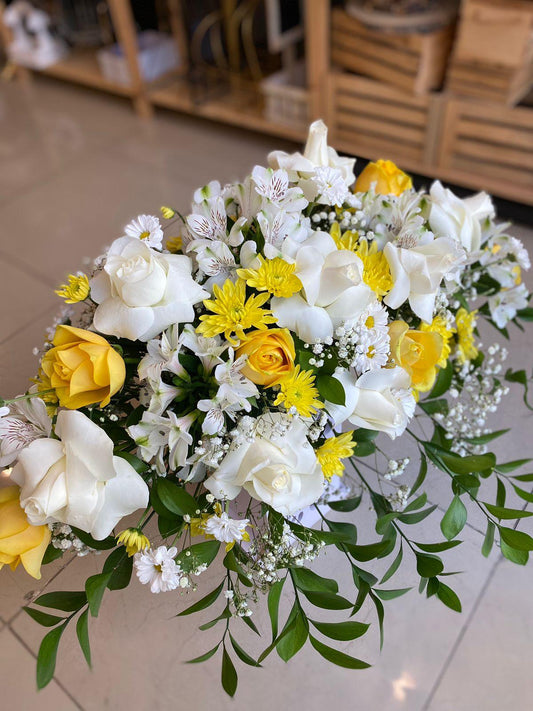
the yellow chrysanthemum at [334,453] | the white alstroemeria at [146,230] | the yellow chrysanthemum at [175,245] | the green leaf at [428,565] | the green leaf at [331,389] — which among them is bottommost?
the green leaf at [428,565]

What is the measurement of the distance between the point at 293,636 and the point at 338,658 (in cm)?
5

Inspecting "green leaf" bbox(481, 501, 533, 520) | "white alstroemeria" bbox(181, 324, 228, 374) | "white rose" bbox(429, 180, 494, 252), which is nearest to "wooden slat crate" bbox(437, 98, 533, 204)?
"white rose" bbox(429, 180, 494, 252)

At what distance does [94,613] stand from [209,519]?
5.6 inches

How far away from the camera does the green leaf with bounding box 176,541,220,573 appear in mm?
560

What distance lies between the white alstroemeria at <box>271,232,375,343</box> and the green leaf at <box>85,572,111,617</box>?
0.30 meters

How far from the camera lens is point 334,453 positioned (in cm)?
58

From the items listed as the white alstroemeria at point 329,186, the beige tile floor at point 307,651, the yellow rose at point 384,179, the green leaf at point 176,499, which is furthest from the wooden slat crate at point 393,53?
the green leaf at point 176,499

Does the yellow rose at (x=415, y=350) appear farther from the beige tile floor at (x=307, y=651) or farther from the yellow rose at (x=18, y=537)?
the yellow rose at (x=18, y=537)

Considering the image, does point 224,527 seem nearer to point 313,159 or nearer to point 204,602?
point 204,602

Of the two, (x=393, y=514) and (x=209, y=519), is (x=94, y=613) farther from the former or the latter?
(x=393, y=514)

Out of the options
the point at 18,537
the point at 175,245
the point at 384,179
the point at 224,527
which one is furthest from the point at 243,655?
the point at 384,179

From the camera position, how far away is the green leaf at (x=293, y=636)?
1.77 feet

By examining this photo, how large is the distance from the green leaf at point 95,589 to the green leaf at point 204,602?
0.09 m

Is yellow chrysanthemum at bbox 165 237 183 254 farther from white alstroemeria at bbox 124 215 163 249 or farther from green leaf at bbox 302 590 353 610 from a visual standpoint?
green leaf at bbox 302 590 353 610
